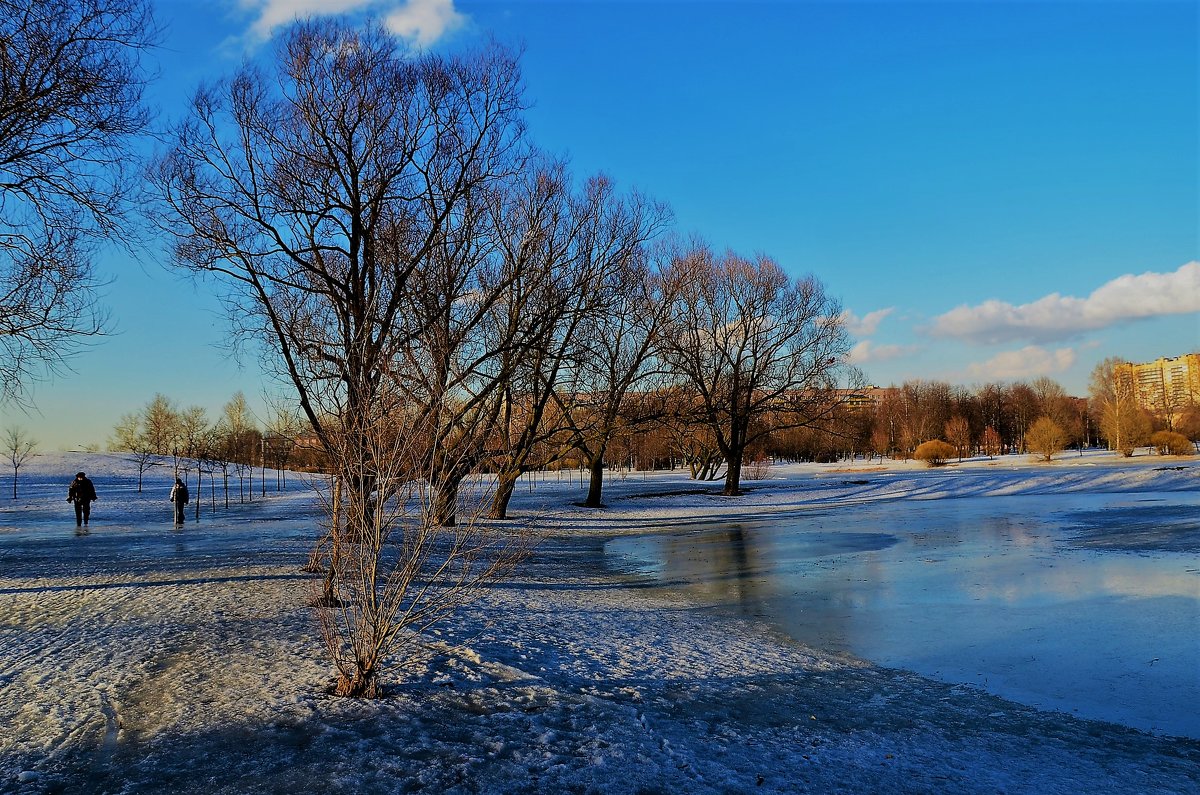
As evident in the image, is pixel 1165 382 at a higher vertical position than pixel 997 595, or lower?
higher

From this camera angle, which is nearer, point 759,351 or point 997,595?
point 997,595

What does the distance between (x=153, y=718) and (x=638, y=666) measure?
4.42 m

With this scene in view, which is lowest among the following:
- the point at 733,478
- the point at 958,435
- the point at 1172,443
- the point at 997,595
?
the point at 997,595

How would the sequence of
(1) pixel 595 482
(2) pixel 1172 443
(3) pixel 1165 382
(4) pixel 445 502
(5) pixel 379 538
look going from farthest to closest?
(3) pixel 1165 382 → (2) pixel 1172 443 → (1) pixel 595 482 → (4) pixel 445 502 → (5) pixel 379 538

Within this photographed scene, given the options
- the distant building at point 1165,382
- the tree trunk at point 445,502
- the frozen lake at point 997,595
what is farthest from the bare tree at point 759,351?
the distant building at point 1165,382

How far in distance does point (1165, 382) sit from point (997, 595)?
680ft

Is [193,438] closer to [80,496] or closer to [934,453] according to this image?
[80,496]

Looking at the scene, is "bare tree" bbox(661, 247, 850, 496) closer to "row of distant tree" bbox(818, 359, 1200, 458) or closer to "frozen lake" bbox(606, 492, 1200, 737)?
"frozen lake" bbox(606, 492, 1200, 737)

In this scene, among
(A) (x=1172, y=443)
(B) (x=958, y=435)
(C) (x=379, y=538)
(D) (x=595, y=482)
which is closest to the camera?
(C) (x=379, y=538)

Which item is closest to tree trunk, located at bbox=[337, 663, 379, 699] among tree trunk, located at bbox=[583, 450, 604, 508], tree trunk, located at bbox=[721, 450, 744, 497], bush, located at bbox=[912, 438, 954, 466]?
tree trunk, located at bbox=[583, 450, 604, 508]

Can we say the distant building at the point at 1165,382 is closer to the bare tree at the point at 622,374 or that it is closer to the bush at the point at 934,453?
the bush at the point at 934,453

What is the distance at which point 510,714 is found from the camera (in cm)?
614

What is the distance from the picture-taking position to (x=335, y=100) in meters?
17.5

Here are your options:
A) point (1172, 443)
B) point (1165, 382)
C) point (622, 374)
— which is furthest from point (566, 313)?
point (1165, 382)
